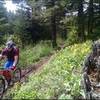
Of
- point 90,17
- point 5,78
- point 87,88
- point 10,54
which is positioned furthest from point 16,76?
point 90,17

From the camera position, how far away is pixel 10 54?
44.9ft

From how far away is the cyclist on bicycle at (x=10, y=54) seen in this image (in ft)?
43.9

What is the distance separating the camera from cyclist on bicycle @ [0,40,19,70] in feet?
43.9

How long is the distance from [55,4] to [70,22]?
303cm

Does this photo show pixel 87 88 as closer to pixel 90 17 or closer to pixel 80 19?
pixel 80 19

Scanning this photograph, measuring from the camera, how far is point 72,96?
8.79m

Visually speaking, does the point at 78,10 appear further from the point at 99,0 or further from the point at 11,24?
the point at 11,24

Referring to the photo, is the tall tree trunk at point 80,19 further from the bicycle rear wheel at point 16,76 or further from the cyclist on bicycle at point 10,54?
the cyclist on bicycle at point 10,54

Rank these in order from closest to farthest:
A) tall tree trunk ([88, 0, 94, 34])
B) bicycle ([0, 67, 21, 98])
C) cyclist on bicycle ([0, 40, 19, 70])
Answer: bicycle ([0, 67, 21, 98]) < cyclist on bicycle ([0, 40, 19, 70]) < tall tree trunk ([88, 0, 94, 34])

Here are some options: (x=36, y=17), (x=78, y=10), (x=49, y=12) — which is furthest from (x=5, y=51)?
(x=36, y=17)

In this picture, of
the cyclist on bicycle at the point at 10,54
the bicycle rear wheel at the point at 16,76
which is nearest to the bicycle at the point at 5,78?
the bicycle rear wheel at the point at 16,76

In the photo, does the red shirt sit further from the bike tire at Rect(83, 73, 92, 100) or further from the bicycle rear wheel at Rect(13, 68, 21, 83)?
the bike tire at Rect(83, 73, 92, 100)

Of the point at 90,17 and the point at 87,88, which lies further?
the point at 90,17

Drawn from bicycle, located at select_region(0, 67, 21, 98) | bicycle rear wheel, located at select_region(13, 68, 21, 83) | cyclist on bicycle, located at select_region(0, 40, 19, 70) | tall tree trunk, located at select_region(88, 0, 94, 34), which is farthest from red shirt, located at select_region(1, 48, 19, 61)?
tall tree trunk, located at select_region(88, 0, 94, 34)
